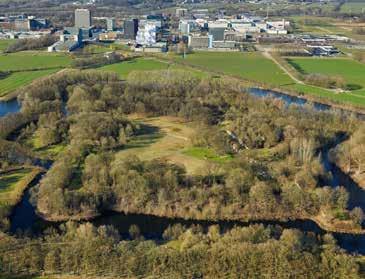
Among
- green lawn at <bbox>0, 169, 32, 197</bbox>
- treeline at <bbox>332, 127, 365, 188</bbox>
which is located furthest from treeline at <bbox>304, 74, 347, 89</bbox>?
green lawn at <bbox>0, 169, 32, 197</bbox>

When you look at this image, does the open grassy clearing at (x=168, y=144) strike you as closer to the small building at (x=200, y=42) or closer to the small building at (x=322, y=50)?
the small building at (x=322, y=50)

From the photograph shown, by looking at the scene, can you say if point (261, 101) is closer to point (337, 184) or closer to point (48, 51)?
point (337, 184)

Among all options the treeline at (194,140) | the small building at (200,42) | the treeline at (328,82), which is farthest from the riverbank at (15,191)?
the small building at (200,42)

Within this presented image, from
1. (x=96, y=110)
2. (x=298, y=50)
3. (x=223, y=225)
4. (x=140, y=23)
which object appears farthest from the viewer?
(x=140, y=23)

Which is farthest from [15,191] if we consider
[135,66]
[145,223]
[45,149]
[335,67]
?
[335,67]

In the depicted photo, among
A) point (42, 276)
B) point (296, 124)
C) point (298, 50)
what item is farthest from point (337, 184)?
point (298, 50)

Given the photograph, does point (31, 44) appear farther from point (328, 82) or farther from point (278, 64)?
point (328, 82)
